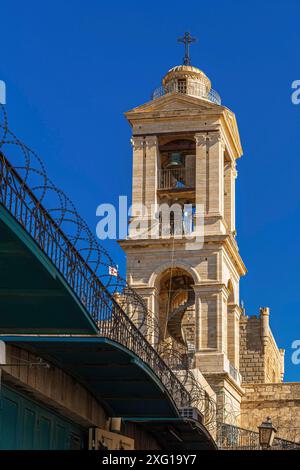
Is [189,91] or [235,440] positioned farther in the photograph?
[189,91]

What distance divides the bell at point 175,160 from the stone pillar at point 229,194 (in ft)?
9.35

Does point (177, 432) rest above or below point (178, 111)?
below

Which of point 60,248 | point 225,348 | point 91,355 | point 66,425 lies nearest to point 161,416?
point 66,425

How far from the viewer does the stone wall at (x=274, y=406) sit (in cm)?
5175

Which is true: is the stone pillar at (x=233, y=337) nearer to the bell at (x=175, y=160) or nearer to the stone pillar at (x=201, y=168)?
the stone pillar at (x=201, y=168)

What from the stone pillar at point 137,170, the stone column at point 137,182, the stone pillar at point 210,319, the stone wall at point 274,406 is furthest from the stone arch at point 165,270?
the stone wall at point 274,406

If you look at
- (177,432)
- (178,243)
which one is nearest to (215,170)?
(178,243)

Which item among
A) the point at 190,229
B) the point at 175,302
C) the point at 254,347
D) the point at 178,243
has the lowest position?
the point at 254,347

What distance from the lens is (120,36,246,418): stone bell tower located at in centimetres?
5103

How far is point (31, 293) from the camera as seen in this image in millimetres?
16062

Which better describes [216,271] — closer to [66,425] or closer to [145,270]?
[145,270]

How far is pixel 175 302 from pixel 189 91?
9.83 metres

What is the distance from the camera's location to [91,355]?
1967 cm

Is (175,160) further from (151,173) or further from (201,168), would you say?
(201,168)
